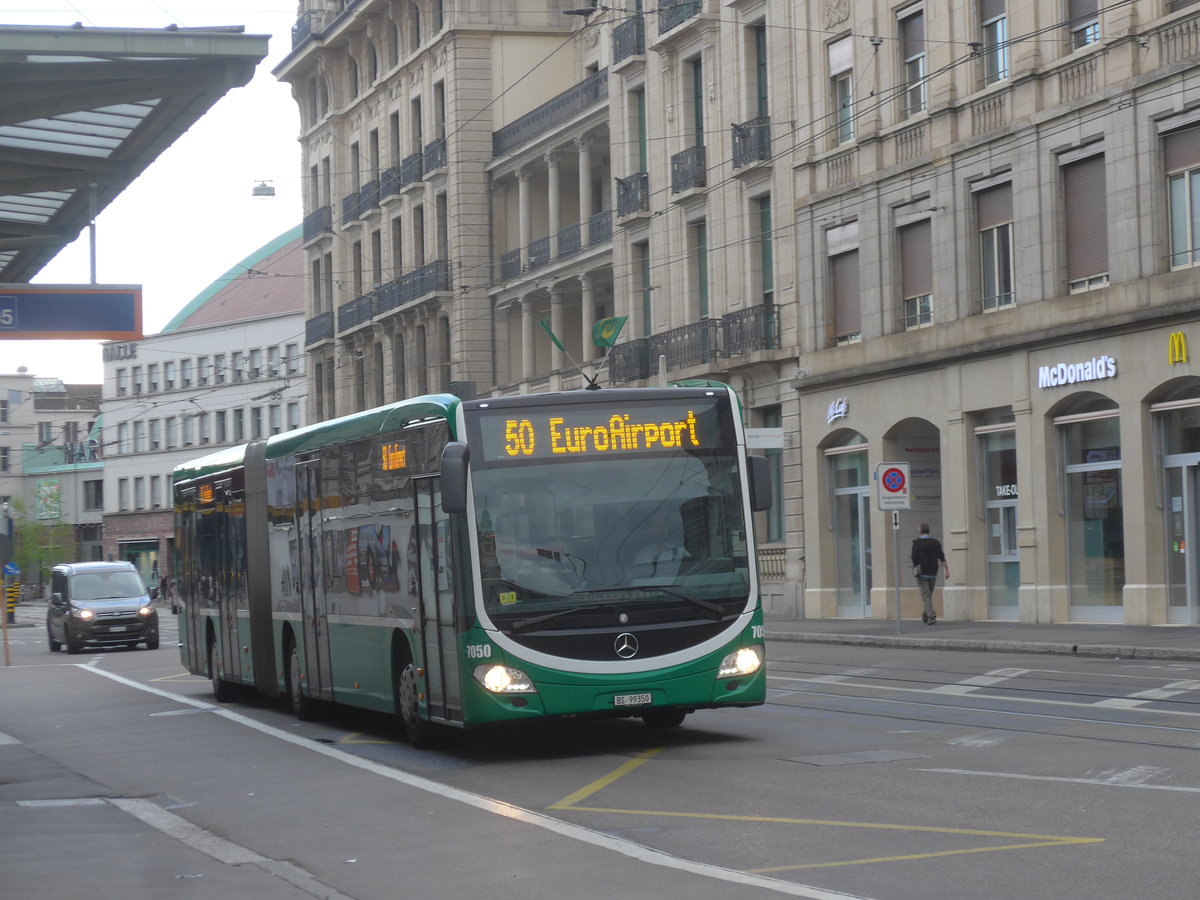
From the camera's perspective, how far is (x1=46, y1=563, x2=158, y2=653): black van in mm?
41594

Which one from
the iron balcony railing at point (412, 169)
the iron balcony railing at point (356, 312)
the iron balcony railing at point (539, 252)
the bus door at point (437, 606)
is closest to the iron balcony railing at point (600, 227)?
the iron balcony railing at point (539, 252)

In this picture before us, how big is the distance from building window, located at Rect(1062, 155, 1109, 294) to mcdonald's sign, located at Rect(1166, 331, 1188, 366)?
2.10m

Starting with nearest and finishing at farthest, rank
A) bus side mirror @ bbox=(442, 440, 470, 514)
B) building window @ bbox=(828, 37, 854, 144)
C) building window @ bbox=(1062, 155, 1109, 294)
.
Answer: bus side mirror @ bbox=(442, 440, 470, 514) < building window @ bbox=(1062, 155, 1109, 294) < building window @ bbox=(828, 37, 854, 144)

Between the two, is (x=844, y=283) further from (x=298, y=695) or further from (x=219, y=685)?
(x=298, y=695)

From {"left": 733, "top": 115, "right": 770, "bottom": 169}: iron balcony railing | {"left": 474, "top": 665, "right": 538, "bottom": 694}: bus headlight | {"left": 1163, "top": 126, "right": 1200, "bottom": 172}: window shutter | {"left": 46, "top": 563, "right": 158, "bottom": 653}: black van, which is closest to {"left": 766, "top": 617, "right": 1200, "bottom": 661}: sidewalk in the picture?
{"left": 1163, "top": 126, "right": 1200, "bottom": 172}: window shutter

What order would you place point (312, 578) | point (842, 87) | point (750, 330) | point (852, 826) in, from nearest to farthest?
point (852, 826) < point (312, 578) < point (842, 87) < point (750, 330)

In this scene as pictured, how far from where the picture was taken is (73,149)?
53.2 ft

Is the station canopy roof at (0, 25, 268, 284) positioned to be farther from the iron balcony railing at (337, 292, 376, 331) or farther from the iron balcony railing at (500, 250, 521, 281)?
the iron balcony railing at (337, 292, 376, 331)

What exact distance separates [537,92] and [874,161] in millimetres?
20779

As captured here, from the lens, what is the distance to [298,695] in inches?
768

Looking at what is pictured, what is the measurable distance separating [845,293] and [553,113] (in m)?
15.7

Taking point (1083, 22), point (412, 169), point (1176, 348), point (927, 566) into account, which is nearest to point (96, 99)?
point (1176, 348)

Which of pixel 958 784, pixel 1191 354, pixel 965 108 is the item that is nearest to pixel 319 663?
pixel 958 784

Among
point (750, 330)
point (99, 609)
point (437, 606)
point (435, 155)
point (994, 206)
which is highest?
point (435, 155)
